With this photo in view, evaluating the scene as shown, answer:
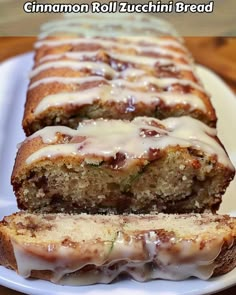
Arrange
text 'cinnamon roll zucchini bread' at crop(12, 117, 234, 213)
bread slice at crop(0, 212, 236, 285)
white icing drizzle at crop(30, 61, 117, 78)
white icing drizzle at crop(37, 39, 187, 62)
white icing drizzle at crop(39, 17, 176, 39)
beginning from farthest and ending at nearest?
white icing drizzle at crop(39, 17, 176, 39), white icing drizzle at crop(37, 39, 187, 62), white icing drizzle at crop(30, 61, 117, 78), text 'cinnamon roll zucchini bread' at crop(12, 117, 234, 213), bread slice at crop(0, 212, 236, 285)

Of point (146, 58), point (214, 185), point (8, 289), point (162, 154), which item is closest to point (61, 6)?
point (146, 58)

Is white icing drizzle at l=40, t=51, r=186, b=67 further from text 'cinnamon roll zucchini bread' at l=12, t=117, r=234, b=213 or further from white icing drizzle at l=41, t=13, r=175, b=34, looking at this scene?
text 'cinnamon roll zucchini bread' at l=12, t=117, r=234, b=213

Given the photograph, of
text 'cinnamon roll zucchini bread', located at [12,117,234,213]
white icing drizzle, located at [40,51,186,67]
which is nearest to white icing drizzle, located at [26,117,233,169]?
text 'cinnamon roll zucchini bread', located at [12,117,234,213]

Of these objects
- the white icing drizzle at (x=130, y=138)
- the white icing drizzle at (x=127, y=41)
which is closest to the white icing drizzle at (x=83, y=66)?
the white icing drizzle at (x=127, y=41)

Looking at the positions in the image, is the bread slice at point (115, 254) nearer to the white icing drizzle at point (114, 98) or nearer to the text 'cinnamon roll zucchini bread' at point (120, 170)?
the text 'cinnamon roll zucchini bread' at point (120, 170)

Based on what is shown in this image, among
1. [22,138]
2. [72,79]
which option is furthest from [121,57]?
[22,138]

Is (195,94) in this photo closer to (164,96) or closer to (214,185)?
(164,96)

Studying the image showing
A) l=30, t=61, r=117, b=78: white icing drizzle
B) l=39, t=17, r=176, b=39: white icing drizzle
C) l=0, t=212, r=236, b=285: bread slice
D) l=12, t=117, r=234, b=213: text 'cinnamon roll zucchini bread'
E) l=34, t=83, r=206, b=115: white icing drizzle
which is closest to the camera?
l=0, t=212, r=236, b=285: bread slice

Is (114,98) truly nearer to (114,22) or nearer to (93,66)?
(93,66)
